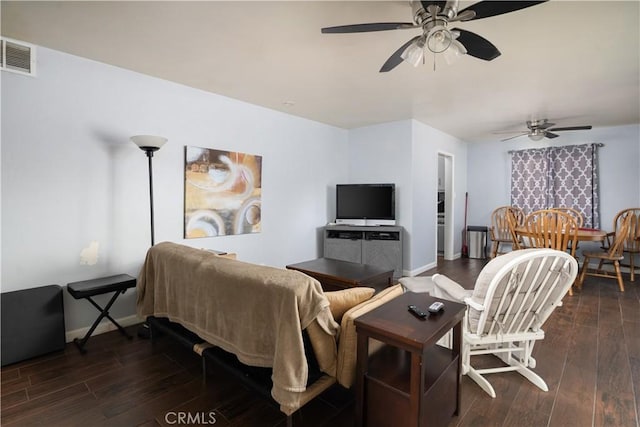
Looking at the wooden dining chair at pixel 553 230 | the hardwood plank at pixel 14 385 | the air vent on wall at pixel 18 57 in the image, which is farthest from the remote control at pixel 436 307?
the air vent on wall at pixel 18 57

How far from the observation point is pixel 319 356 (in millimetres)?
1499

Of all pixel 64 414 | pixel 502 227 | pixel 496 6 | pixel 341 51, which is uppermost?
pixel 341 51

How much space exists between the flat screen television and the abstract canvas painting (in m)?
1.51

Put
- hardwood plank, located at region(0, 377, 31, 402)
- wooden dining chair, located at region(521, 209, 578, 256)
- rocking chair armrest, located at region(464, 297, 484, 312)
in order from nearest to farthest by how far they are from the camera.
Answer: rocking chair armrest, located at region(464, 297, 484, 312)
hardwood plank, located at region(0, 377, 31, 402)
wooden dining chair, located at region(521, 209, 578, 256)

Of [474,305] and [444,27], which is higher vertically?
[444,27]

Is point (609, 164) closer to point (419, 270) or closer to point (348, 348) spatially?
point (419, 270)

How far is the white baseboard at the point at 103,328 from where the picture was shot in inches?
103

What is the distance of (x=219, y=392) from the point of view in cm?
195

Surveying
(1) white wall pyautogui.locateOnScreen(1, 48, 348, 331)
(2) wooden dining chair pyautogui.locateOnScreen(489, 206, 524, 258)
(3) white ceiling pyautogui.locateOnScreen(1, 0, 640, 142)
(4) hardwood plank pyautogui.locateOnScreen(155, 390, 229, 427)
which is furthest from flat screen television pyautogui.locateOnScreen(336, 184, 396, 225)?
(4) hardwood plank pyautogui.locateOnScreen(155, 390, 229, 427)

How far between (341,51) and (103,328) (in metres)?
3.16

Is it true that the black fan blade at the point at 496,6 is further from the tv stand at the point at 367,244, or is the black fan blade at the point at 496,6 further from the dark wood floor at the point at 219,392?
the tv stand at the point at 367,244

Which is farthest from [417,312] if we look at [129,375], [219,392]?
[129,375]

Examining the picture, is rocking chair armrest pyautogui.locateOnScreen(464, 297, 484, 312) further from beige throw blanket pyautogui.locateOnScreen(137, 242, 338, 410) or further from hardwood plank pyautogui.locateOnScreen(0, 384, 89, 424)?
hardwood plank pyautogui.locateOnScreen(0, 384, 89, 424)

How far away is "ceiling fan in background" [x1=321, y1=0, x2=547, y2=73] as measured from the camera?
156 centimetres
